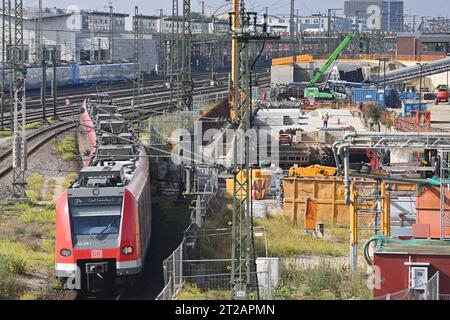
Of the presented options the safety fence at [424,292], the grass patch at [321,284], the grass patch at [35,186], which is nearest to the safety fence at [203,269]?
the grass patch at [321,284]

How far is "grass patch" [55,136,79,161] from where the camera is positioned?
35031 mm

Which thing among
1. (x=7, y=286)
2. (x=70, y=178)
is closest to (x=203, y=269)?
(x=7, y=286)

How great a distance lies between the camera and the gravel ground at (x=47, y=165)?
31.2m

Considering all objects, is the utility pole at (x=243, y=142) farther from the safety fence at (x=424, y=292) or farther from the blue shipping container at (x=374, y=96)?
the blue shipping container at (x=374, y=96)

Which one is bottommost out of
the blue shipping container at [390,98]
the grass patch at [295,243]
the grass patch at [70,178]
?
the grass patch at [295,243]

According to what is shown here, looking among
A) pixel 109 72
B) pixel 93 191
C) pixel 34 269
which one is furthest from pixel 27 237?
pixel 109 72

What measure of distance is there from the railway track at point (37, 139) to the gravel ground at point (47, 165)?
15.1 inches

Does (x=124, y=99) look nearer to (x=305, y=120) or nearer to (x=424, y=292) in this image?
(x=305, y=120)

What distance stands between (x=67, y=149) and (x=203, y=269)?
18.8 metres

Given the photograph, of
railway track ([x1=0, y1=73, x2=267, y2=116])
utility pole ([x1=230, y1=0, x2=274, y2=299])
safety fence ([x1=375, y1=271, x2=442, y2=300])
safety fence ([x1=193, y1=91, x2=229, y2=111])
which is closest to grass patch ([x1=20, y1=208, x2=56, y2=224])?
utility pole ([x1=230, y1=0, x2=274, y2=299])

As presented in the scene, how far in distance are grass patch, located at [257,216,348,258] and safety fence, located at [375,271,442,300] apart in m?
5.57

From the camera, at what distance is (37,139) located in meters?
39.4

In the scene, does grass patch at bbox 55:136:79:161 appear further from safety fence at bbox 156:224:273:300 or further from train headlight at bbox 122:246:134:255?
train headlight at bbox 122:246:134:255
